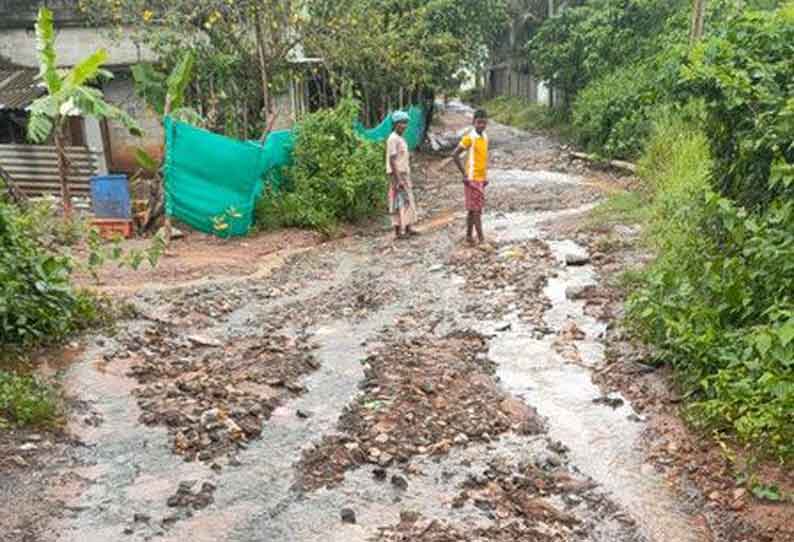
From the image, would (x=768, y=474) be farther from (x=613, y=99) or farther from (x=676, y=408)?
(x=613, y=99)

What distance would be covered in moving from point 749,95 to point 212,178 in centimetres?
710

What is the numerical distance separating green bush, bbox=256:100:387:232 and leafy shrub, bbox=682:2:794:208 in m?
5.86

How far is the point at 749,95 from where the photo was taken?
5574mm

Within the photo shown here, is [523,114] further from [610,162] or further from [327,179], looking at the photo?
[327,179]

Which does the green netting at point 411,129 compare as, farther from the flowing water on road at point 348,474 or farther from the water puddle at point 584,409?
the flowing water on road at point 348,474

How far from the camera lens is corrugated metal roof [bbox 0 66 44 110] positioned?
13366 mm

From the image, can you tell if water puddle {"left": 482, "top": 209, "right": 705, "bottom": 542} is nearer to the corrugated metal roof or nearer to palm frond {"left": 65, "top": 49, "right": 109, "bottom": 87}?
palm frond {"left": 65, "top": 49, "right": 109, "bottom": 87}

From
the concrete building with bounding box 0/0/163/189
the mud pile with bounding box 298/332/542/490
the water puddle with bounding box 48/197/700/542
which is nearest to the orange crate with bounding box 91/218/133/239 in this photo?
the concrete building with bounding box 0/0/163/189

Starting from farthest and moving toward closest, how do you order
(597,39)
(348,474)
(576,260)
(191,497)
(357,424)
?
(597,39) < (576,260) < (357,424) < (348,474) < (191,497)

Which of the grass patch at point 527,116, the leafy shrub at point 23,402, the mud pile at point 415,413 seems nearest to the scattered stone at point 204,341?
the mud pile at point 415,413

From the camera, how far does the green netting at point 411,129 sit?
45.8ft

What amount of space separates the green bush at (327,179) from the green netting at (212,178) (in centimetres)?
41

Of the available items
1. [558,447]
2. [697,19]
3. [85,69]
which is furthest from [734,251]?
[697,19]

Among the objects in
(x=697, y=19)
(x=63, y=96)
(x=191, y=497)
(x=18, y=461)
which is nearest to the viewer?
(x=191, y=497)
